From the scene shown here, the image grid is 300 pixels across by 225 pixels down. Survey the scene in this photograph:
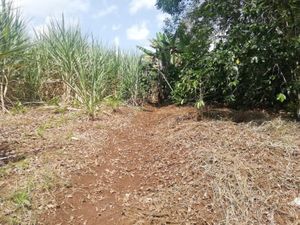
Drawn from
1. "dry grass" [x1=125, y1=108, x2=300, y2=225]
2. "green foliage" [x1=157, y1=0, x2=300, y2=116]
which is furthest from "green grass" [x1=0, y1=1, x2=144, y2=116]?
"dry grass" [x1=125, y1=108, x2=300, y2=225]

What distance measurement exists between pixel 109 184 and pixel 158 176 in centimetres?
43

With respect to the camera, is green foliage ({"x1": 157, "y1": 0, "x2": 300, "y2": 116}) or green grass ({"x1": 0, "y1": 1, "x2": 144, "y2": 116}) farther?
green grass ({"x1": 0, "y1": 1, "x2": 144, "y2": 116})

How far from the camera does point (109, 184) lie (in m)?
3.52

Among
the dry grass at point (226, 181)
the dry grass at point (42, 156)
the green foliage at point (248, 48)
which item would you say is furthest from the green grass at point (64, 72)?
the dry grass at point (226, 181)

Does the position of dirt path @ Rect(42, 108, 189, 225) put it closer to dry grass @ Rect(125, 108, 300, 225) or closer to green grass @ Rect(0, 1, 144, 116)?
dry grass @ Rect(125, 108, 300, 225)

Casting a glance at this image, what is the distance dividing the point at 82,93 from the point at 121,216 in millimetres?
3359

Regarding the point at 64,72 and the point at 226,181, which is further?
the point at 64,72

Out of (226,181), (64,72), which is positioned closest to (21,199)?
(226,181)

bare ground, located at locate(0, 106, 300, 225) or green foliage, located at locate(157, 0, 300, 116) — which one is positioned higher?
green foliage, located at locate(157, 0, 300, 116)

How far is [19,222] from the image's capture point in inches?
115

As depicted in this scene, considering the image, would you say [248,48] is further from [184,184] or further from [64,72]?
[64,72]

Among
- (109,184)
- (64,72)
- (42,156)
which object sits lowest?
(109,184)

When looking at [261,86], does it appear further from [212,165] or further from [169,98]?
[169,98]

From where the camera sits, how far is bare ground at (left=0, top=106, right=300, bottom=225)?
2.97 meters
